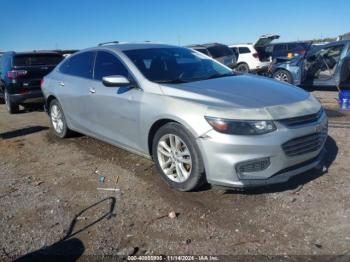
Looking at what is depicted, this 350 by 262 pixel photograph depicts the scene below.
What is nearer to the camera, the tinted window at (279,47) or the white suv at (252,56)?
the white suv at (252,56)

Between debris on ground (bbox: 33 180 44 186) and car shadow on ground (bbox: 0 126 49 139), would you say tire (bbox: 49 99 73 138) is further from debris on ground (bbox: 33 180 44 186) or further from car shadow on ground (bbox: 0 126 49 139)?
debris on ground (bbox: 33 180 44 186)

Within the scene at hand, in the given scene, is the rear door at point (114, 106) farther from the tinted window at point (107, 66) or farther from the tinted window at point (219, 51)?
the tinted window at point (219, 51)

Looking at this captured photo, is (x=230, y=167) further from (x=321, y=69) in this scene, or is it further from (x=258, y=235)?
(x=321, y=69)

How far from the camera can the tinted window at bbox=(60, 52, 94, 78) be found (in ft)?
19.2

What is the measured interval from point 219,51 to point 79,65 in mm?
11823

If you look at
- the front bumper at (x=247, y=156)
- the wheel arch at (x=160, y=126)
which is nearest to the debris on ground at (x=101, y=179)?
the wheel arch at (x=160, y=126)

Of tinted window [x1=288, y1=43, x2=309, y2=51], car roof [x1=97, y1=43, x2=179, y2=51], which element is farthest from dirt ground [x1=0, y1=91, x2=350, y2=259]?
tinted window [x1=288, y1=43, x2=309, y2=51]

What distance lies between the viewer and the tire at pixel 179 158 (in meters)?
4.04

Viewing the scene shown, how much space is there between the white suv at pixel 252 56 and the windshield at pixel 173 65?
14.3m

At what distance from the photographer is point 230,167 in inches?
149

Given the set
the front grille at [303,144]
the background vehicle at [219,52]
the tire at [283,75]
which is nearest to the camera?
the front grille at [303,144]

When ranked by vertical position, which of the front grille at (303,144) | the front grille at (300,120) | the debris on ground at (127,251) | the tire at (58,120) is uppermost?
the front grille at (300,120)

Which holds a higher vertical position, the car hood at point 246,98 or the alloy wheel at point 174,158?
the car hood at point 246,98

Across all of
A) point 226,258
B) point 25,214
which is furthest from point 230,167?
point 25,214
